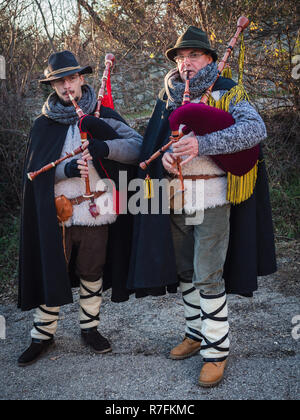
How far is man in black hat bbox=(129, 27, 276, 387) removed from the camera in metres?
2.63

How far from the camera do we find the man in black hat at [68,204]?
295 cm

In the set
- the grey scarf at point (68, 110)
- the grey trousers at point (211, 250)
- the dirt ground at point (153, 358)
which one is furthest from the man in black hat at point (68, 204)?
the grey trousers at point (211, 250)

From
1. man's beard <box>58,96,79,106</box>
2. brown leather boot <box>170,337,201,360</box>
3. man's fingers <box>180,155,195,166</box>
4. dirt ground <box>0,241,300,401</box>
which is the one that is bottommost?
dirt ground <box>0,241,300,401</box>

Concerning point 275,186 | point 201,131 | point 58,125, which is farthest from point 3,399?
point 275,186

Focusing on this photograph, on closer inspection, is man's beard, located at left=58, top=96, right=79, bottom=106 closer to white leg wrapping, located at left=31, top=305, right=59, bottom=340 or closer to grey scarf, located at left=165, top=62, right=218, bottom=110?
grey scarf, located at left=165, top=62, right=218, bottom=110

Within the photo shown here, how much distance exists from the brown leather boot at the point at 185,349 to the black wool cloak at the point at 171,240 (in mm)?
493

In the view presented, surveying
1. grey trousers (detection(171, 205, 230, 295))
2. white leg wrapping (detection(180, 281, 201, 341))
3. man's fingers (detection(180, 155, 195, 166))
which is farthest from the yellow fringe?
white leg wrapping (detection(180, 281, 201, 341))

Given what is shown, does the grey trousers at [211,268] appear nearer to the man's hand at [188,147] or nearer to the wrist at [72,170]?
the man's hand at [188,147]

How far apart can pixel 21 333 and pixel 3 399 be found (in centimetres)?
97

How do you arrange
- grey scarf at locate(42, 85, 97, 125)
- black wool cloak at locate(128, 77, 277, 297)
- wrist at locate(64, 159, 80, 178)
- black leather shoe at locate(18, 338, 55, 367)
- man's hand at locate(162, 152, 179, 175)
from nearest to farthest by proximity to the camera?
1. man's hand at locate(162, 152, 179, 175)
2. black wool cloak at locate(128, 77, 277, 297)
3. wrist at locate(64, 159, 80, 178)
4. grey scarf at locate(42, 85, 97, 125)
5. black leather shoe at locate(18, 338, 55, 367)

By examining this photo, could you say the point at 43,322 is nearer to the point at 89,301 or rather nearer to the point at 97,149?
the point at 89,301

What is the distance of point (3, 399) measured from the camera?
2717 mm

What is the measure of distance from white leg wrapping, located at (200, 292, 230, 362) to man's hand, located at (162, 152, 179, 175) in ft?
2.55
